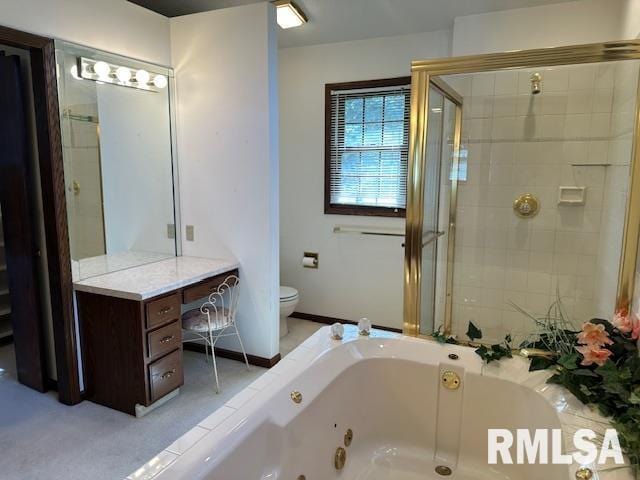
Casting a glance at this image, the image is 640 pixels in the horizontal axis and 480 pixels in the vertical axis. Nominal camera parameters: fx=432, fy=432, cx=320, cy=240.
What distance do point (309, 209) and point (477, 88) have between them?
1.72 m

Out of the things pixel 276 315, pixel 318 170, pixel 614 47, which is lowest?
Answer: pixel 276 315

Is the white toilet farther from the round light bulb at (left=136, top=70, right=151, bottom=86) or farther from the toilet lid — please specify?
the round light bulb at (left=136, top=70, right=151, bottom=86)

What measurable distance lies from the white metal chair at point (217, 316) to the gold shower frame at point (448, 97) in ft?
3.91

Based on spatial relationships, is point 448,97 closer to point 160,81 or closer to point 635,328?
point 635,328

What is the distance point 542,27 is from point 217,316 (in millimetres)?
2768

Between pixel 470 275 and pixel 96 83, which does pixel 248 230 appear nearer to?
pixel 96 83

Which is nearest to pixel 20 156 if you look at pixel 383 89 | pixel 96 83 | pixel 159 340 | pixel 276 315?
pixel 96 83

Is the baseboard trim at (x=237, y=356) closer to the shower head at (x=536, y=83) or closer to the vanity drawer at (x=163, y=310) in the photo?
the vanity drawer at (x=163, y=310)

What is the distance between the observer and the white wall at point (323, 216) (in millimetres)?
3508

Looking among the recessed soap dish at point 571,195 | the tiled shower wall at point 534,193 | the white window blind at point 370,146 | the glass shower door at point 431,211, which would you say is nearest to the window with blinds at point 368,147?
the white window blind at point 370,146

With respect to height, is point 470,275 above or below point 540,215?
below

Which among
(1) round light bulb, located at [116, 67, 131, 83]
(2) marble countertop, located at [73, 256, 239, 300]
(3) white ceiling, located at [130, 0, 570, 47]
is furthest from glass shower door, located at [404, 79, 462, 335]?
(1) round light bulb, located at [116, 67, 131, 83]

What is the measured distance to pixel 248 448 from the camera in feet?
4.51

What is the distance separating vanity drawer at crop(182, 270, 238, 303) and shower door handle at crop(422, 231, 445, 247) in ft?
4.34
